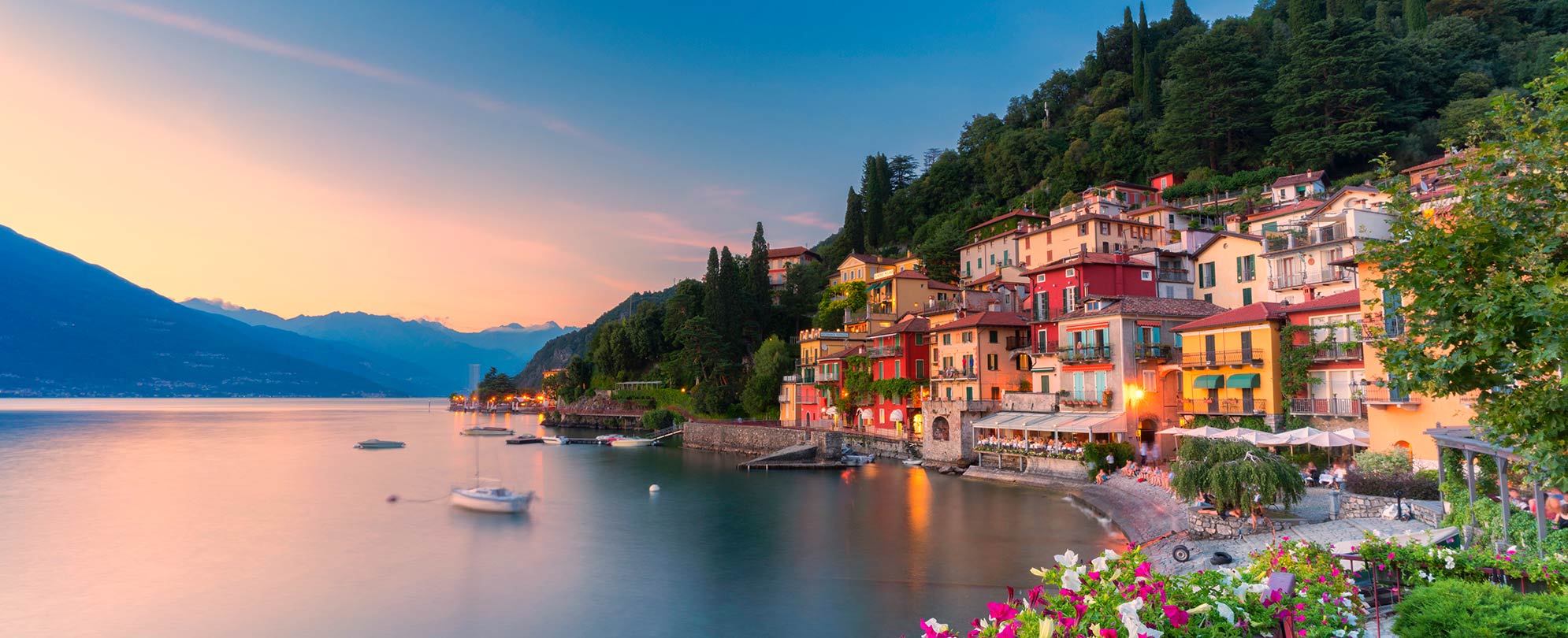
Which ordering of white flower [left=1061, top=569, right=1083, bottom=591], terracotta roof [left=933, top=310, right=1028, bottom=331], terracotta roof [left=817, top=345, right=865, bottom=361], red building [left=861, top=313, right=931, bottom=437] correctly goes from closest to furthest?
white flower [left=1061, top=569, right=1083, bottom=591] → terracotta roof [left=933, top=310, right=1028, bottom=331] → red building [left=861, top=313, right=931, bottom=437] → terracotta roof [left=817, top=345, right=865, bottom=361]

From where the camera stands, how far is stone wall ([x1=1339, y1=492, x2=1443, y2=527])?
17969 millimetres

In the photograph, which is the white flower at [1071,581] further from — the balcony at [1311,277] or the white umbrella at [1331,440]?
the balcony at [1311,277]

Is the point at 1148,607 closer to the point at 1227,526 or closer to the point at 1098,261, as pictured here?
the point at 1227,526

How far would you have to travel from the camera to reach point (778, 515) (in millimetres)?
33375

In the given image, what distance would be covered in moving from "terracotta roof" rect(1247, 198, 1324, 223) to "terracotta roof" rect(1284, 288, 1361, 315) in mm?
17369

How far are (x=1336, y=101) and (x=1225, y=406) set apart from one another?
36332 millimetres

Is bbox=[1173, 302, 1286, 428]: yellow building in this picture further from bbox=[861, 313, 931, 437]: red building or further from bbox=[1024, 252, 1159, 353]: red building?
bbox=[861, 313, 931, 437]: red building

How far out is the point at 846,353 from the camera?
57188 mm

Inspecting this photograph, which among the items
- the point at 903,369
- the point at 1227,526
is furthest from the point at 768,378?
the point at 1227,526

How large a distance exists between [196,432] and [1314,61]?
11749 cm

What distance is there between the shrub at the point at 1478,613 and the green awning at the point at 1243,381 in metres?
26.5

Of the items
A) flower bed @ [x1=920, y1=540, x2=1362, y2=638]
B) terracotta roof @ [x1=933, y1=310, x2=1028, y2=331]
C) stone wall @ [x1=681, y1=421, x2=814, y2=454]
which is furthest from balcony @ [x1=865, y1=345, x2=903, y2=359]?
flower bed @ [x1=920, y1=540, x2=1362, y2=638]

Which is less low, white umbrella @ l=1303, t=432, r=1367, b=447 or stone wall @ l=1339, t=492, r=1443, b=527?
white umbrella @ l=1303, t=432, r=1367, b=447

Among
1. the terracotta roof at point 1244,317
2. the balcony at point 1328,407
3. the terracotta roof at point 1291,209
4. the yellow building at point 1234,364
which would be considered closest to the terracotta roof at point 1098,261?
the yellow building at point 1234,364
